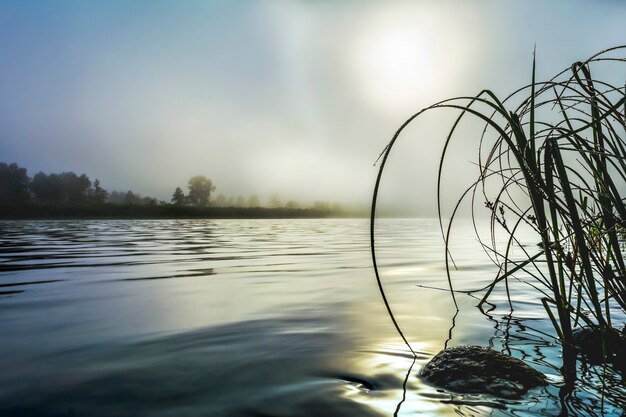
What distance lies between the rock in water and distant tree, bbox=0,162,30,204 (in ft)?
462

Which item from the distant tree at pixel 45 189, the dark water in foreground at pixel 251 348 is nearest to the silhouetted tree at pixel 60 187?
the distant tree at pixel 45 189

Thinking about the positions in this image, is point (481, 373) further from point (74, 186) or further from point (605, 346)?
point (74, 186)

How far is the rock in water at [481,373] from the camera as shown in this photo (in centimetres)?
260

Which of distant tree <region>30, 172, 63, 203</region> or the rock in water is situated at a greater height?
distant tree <region>30, 172, 63, 203</region>

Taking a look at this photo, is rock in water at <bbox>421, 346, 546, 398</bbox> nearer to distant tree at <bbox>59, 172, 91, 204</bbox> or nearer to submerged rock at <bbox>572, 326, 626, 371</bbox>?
submerged rock at <bbox>572, 326, 626, 371</bbox>

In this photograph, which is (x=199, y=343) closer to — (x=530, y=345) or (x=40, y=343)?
(x=40, y=343)

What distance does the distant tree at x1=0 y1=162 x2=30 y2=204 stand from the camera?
119 meters

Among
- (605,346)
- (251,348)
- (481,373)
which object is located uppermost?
(605,346)

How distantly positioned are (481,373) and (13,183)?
14382 centimetres

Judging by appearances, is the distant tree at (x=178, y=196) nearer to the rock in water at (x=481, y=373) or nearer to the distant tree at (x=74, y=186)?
the distant tree at (x=74, y=186)

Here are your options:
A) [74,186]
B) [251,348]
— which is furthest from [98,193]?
[251,348]

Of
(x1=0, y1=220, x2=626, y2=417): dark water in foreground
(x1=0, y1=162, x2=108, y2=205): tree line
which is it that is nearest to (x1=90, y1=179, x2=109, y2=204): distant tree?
(x1=0, y1=162, x2=108, y2=205): tree line

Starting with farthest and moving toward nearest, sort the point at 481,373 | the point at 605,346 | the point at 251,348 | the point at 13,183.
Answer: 1. the point at 13,183
2. the point at 251,348
3. the point at 605,346
4. the point at 481,373

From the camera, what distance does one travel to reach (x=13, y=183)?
12000 cm
